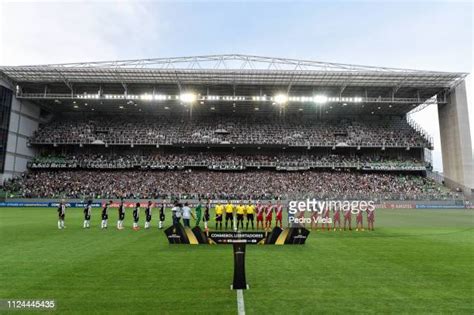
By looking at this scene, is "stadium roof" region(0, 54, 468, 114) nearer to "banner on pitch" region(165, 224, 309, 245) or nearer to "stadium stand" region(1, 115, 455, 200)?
"stadium stand" region(1, 115, 455, 200)

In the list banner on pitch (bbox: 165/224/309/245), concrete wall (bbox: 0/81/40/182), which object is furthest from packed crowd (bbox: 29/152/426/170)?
banner on pitch (bbox: 165/224/309/245)

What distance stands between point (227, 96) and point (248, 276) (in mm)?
44313

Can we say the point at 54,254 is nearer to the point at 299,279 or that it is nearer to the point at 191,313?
the point at 191,313

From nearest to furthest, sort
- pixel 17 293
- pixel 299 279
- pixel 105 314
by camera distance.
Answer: pixel 105 314
pixel 17 293
pixel 299 279

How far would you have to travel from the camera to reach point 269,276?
8.73 meters

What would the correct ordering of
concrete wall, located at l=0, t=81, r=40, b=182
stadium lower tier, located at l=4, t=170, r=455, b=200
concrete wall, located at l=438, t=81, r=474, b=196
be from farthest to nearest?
concrete wall, located at l=0, t=81, r=40, b=182, concrete wall, located at l=438, t=81, r=474, b=196, stadium lower tier, located at l=4, t=170, r=455, b=200

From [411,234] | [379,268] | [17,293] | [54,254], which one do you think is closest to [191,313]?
[17,293]

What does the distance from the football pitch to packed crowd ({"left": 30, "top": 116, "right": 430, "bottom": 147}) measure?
4063cm

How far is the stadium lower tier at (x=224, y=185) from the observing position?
144 feet

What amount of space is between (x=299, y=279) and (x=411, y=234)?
12.7 metres

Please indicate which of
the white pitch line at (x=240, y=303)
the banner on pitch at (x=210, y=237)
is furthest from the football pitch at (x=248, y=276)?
the banner on pitch at (x=210, y=237)

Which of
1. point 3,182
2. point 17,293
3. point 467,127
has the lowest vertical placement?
point 17,293

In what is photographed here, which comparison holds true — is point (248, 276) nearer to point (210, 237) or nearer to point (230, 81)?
point (210, 237)

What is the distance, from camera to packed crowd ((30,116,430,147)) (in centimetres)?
5409
